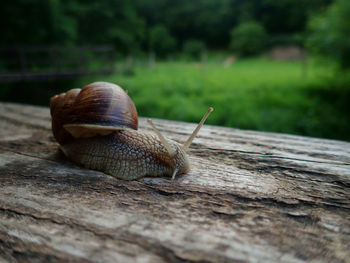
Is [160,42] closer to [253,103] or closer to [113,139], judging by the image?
[253,103]

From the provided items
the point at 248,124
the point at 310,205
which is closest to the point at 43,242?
the point at 310,205

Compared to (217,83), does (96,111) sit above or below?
above

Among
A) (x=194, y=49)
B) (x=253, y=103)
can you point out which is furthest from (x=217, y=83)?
(x=194, y=49)

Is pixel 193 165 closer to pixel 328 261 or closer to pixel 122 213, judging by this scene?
pixel 122 213

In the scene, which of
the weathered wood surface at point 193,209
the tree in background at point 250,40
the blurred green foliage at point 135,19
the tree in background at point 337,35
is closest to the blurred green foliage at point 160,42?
the blurred green foliage at point 135,19

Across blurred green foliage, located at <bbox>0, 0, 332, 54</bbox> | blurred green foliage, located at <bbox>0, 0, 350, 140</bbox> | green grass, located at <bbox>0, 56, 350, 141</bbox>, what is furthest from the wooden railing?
green grass, located at <bbox>0, 56, 350, 141</bbox>

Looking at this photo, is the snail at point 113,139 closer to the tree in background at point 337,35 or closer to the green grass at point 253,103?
the green grass at point 253,103
